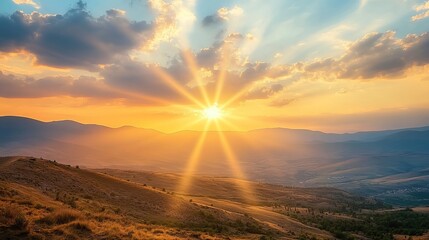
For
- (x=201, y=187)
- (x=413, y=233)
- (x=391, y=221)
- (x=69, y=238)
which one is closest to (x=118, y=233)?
(x=69, y=238)

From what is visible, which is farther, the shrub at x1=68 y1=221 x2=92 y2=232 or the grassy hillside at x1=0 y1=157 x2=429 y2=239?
the shrub at x1=68 y1=221 x2=92 y2=232

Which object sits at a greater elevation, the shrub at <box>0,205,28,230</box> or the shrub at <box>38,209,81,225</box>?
the shrub at <box>0,205,28,230</box>

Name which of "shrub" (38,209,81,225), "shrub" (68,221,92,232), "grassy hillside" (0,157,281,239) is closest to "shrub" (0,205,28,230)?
"grassy hillside" (0,157,281,239)

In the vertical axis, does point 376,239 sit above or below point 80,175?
below

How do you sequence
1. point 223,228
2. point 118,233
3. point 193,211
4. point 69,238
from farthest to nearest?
point 193,211
point 223,228
point 118,233
point 69,238

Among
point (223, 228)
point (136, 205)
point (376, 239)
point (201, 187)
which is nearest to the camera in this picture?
point (223, 228)

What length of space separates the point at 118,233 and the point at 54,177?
752 inches

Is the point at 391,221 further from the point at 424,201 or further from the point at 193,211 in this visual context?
the point at 424,201

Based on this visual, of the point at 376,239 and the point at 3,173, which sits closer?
the point at 3,173

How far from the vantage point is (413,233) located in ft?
160

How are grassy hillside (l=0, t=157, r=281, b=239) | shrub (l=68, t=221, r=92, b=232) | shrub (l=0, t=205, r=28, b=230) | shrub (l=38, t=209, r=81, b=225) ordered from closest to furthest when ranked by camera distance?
1. shrub (l=0, t=205, r=28, b=230)
2. grassy hillside (l=0, t=157, r=281, b=239)
3. shrub (l=68, t=221, r=92, b=232)
4. shrub (l=38, t=209, r=81, b=225)

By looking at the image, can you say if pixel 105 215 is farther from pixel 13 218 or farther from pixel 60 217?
pixel 13 218

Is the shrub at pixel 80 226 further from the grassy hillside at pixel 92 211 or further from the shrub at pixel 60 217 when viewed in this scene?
the shrub at pixel 60 217

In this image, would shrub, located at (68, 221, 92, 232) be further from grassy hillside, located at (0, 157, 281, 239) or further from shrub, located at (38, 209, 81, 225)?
shrub, located at (38, 209, 81, 225)
